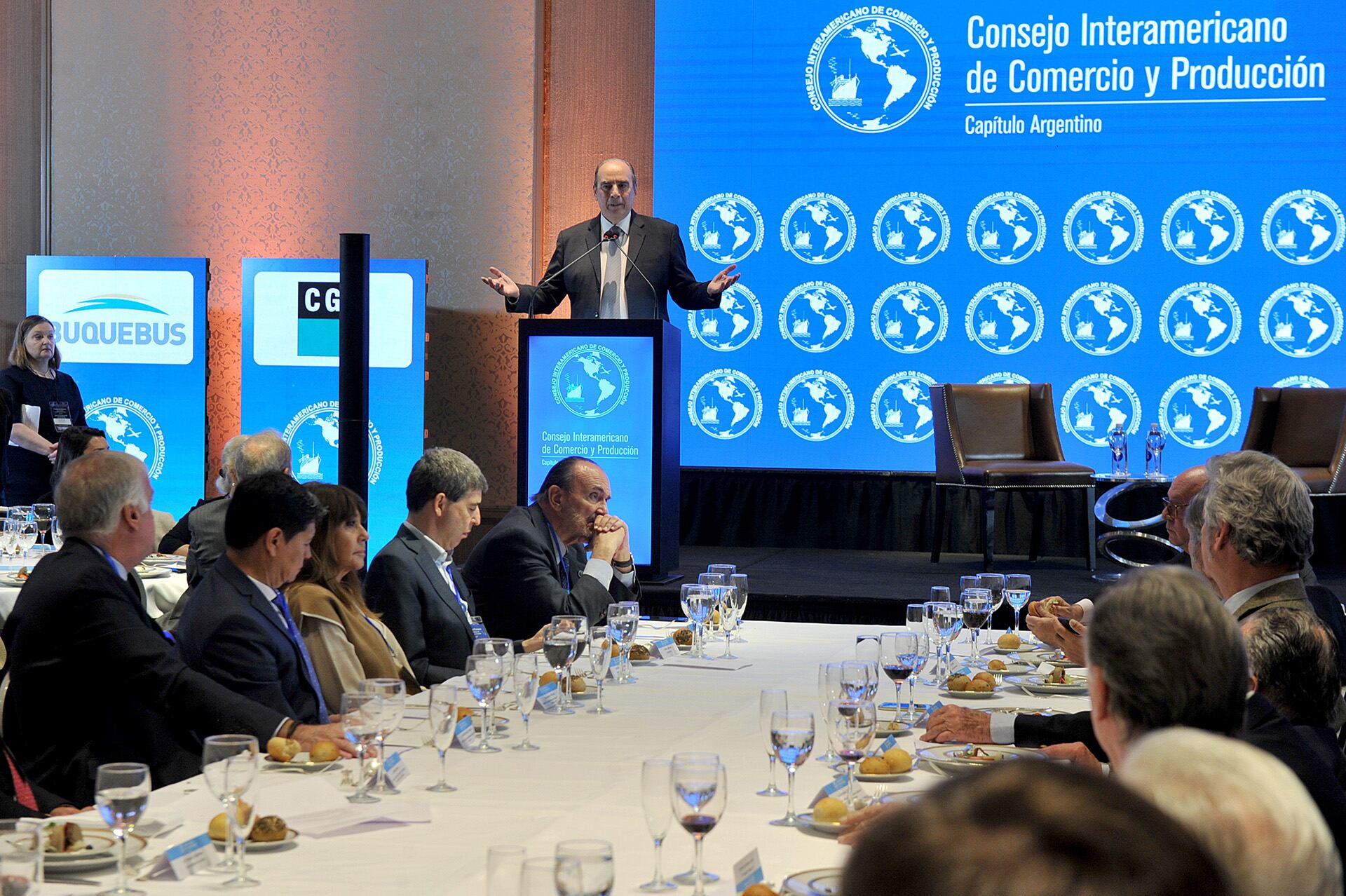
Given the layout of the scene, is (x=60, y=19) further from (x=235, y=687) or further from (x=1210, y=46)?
(x=235, y=687)

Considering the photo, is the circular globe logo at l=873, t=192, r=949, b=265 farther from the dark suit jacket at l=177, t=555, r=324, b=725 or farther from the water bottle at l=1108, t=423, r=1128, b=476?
the dark suit jacket at l=177, t=555, r=324, b=725

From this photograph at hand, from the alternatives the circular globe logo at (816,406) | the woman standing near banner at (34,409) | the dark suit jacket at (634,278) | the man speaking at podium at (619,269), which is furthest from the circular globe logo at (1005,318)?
the woman standing near banner at (34,409)

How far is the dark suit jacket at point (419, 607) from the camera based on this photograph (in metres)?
3.59

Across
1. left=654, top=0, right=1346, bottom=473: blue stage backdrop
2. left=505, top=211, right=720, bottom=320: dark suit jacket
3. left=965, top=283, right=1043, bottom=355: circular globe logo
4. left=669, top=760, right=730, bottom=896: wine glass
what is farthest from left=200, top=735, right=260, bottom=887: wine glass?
left=965, top=283, right=1043, bottom=355: circular globe logo

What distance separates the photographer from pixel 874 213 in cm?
846

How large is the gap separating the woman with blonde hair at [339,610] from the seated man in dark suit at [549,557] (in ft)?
2.94

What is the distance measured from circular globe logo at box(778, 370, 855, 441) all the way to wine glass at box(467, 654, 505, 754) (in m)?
6.31

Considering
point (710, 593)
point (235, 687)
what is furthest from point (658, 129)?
point (235, 687)

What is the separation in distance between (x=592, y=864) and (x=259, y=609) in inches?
67.5

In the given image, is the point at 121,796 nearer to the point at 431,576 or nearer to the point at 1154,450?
the point at 431,576

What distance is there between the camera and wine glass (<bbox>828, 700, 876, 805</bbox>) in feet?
6.63

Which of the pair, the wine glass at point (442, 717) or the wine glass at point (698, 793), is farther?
the wine glass at point (442, 717)

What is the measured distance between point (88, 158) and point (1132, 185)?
6.35m

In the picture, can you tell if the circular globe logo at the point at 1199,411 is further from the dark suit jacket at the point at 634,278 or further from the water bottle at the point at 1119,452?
the dark suit jacket at the point at 634,278
